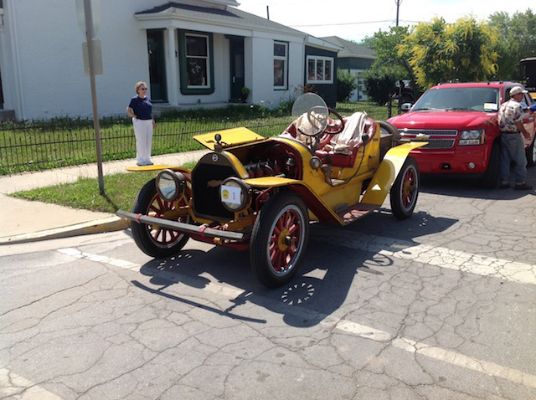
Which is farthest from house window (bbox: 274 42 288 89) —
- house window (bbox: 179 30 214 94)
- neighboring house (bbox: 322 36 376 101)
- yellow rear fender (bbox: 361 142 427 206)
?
neighboring house (bbox: 322 36 376 101)

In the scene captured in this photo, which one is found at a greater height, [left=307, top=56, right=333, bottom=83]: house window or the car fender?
[left=307, top=56, right=333, bottom=83]: house window

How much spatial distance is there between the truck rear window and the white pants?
5107 millimetres

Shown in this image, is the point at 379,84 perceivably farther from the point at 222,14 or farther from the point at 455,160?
the point at 455,160

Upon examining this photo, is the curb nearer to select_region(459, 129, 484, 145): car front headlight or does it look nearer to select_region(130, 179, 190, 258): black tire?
select_region(130, 179, 190, 258): black tire

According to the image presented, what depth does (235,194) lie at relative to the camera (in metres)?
4.50

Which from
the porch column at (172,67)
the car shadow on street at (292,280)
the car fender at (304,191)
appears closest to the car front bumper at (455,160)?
the car shadow on street at (292,280)

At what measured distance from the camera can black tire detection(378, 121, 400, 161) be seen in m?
7.23

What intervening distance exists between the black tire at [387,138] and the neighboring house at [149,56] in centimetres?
724

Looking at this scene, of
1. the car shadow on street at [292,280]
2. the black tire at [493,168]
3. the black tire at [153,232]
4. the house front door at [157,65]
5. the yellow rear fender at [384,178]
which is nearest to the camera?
the car shadow on street at [292,280]

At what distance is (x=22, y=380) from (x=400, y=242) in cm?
422

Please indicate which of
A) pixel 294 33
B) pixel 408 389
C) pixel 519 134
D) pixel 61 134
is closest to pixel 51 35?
pixel 61 134

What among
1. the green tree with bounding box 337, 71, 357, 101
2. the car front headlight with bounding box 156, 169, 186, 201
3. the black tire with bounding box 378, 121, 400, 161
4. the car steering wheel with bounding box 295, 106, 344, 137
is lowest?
the car front headlight with bounding box 156, 169, 186, 201

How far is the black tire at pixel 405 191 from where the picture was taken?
6.77 m

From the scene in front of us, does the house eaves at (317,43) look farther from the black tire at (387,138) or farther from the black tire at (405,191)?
the black tire at (405,191)
